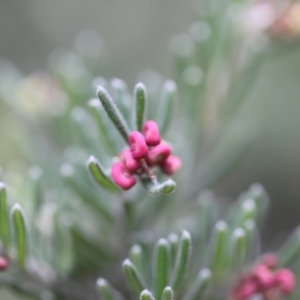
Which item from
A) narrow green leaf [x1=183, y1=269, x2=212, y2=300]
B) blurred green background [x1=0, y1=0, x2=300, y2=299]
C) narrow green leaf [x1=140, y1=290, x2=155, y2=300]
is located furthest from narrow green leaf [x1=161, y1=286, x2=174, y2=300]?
blurred green background [x1=0, y1=0, x2=300, y2=299]

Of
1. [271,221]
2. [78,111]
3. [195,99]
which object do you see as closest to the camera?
[78,111]

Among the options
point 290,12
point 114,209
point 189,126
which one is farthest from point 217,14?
point 114,209

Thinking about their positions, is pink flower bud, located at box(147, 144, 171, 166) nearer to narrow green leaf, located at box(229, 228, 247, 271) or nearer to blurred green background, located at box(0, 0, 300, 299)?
narrow green leaf, located at box(229, 228, 247, 271)

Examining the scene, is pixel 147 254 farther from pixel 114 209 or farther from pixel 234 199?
pixel 234 199

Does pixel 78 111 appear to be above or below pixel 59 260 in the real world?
above

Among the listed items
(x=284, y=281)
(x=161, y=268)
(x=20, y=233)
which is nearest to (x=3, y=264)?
(x=20, y=233)

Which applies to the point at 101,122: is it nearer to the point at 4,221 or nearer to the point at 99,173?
the point at 99,173
